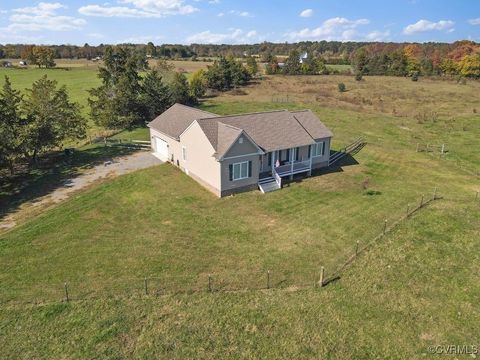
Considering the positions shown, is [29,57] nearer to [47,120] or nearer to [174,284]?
[47,120]

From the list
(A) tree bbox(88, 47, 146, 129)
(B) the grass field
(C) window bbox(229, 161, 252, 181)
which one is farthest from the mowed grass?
(A) tree bbox(88, 47, 146, 129)

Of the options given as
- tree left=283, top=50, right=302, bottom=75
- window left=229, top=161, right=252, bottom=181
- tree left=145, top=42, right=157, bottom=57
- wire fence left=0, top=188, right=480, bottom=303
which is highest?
tree left=145, top=42, right=157, bottom=57

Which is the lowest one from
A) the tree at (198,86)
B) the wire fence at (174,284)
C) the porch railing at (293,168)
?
the wire fence at (174,284)

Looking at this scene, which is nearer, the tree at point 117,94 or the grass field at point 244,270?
the grass field at point 244,270

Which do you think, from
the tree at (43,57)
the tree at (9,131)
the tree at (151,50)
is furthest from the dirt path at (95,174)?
the tree at (151,50)

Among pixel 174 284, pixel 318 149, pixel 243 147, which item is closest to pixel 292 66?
pixel 318 149

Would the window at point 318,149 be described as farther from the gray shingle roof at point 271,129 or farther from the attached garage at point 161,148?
the attached garage at point 161,148

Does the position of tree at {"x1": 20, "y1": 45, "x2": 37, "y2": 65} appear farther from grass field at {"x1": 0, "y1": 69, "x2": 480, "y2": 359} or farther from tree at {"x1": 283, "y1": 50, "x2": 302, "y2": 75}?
grass field at {"x1": 0, "y1": 69, "x2": 480, "y2": 359}
